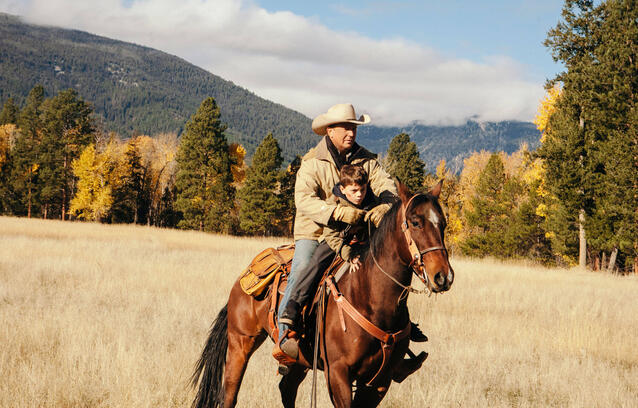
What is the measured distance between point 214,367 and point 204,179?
3886 cm

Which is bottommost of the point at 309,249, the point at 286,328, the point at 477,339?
the point at 477,339

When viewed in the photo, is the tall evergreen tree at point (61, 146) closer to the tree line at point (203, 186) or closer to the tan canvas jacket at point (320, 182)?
the tree line at point (203, 186)

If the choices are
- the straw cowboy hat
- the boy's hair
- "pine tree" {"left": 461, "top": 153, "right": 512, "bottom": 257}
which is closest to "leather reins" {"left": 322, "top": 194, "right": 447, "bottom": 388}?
the boy's hair

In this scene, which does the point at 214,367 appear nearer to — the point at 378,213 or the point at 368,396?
the point at 368,396

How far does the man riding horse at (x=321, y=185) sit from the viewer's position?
381 centimetres

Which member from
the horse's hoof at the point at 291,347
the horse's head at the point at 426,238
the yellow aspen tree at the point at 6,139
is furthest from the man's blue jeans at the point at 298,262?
the yellow aspen tree at the point at 6,139

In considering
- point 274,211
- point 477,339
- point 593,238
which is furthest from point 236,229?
point 477,339

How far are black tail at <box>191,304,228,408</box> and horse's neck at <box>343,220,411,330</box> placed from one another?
2195 millimetres

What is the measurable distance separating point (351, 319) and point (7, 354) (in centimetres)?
549

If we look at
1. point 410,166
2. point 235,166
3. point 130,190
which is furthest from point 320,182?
point 130,190

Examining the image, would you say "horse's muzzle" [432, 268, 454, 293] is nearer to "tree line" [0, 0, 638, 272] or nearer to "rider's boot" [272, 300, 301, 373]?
"rider's boot" [272, 300, 301, 373]

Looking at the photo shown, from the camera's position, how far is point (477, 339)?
350 inches

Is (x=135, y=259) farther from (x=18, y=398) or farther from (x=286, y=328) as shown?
(x=286, y=328)

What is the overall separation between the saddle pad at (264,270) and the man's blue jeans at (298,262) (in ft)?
1.44
